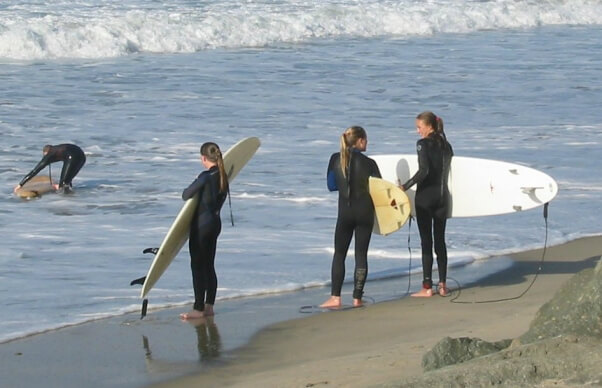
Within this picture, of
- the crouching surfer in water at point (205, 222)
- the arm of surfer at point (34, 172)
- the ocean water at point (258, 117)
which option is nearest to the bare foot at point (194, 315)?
the crouching surfer in water at point (205, 222)

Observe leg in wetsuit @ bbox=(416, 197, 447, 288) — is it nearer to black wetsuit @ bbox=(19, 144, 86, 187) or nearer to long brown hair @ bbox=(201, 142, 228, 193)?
long brown hair @ bbox=(201, 142, 228, 193)

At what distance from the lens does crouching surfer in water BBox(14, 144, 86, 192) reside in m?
13.1

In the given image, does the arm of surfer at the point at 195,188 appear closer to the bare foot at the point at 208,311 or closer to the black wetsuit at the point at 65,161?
the bare foot at the point at 208,311

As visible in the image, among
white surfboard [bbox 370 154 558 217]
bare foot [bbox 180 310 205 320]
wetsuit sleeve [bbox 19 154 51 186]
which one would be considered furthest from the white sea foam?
bare foot [bbox 180 310 205 320]

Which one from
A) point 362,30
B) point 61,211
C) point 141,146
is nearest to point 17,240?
point 61,211

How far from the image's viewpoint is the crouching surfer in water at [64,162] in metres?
13.1

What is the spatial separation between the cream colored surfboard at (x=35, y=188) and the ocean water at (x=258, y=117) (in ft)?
0.62

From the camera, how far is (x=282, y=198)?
12.5 m

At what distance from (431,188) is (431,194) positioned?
0.04 metres

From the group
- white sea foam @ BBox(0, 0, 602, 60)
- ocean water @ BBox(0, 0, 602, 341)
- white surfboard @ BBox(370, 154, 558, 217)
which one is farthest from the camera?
white sea foam @ BBox(0, 0, 602, 60)

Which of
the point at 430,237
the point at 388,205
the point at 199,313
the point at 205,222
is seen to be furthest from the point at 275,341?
the point at 430,237

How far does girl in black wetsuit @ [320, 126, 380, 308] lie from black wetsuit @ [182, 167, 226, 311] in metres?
0.83

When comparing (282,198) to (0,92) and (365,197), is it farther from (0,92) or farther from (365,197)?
(0,92)

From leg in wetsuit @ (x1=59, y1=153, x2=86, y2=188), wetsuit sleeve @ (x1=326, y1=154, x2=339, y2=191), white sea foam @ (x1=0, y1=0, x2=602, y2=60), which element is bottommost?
leg in wetsuit @ (x1=59, y1=153, x2=86, y2=188)
